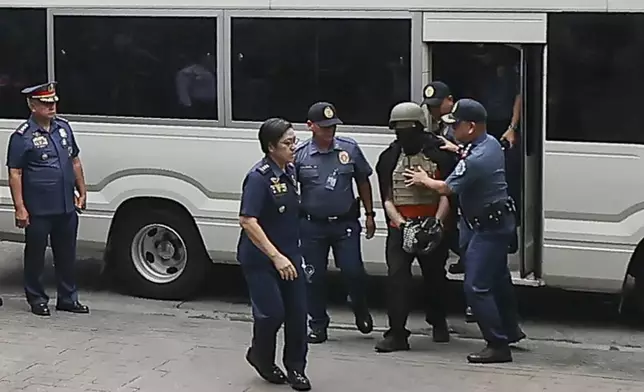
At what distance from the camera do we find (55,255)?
9711 millimetres

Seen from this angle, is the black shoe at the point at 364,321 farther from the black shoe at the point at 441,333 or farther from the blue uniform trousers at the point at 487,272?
the blue uniform trousers at the point at 487,272

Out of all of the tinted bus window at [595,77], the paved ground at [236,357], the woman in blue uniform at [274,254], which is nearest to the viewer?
the woman in blue uniform at [274,254]

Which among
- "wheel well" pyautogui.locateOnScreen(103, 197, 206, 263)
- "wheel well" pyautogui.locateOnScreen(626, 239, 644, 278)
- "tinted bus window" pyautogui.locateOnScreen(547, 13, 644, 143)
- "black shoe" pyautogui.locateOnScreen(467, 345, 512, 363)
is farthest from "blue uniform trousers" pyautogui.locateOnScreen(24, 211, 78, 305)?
"wheel well" pyautogui.locateOnScreen(626, 239, 644, 278)

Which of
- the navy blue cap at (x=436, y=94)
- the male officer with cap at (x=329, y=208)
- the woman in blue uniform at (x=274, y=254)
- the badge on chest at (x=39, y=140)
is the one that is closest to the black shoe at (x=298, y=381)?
the woman in blue uniform at (x=274, y=254)

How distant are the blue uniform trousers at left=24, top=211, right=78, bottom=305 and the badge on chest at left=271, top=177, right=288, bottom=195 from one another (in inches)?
116

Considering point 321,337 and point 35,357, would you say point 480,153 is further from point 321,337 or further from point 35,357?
point 35,357

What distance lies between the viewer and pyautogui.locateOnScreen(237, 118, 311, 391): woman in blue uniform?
709 cm

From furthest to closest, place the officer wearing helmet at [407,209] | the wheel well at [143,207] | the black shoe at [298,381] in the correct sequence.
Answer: the wheel well at [143,207], the officer wearing helmet at [407,209], the black shoe at [298,381]

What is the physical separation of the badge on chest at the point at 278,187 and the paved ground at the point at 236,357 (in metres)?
1.21

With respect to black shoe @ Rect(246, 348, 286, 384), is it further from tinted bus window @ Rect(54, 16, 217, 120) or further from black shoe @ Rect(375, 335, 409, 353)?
tinted bus window @ Rect(54, 16, 217, 120)

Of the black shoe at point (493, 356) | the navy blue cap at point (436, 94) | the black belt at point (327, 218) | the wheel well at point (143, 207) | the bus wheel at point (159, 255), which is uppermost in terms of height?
the navy blue cap at point (436, 94)

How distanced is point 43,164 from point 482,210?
354 centimetres

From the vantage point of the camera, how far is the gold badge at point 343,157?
27.8 feet

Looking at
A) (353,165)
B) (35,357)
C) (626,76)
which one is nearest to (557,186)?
(626,76)
